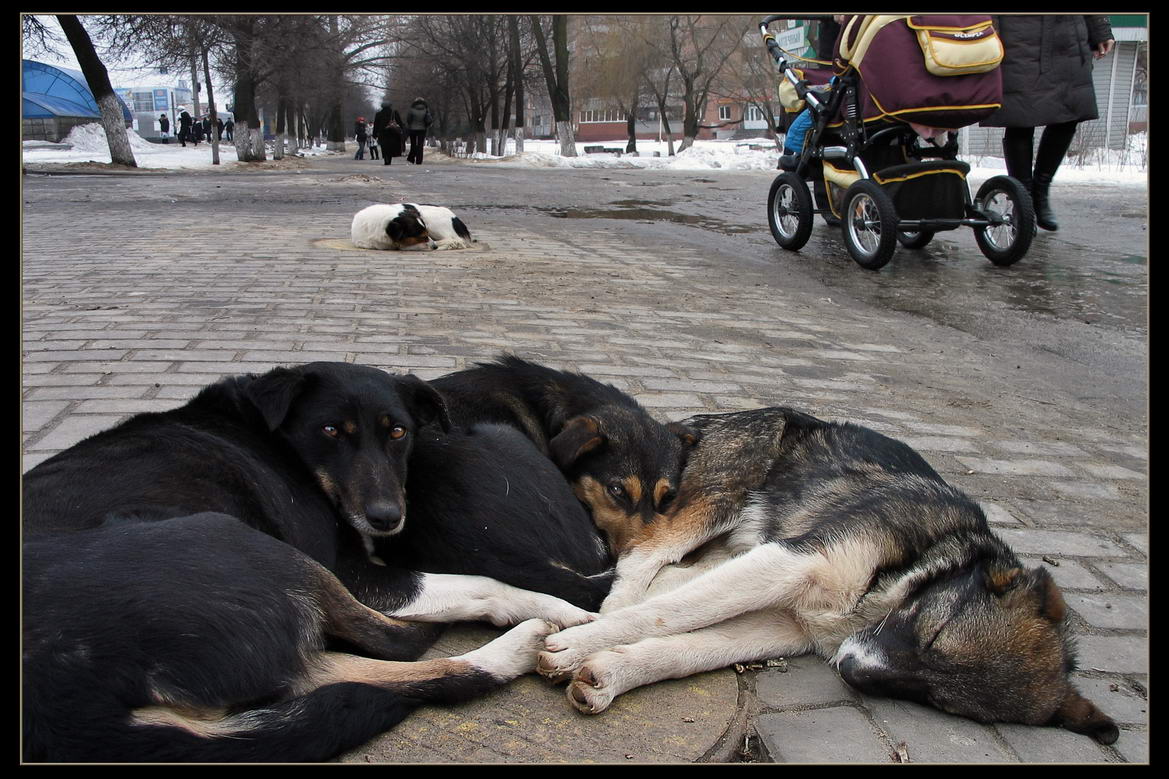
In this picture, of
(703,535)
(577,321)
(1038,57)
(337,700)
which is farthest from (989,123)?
(337,700)

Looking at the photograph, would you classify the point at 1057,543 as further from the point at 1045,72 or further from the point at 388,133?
the point at 388,133

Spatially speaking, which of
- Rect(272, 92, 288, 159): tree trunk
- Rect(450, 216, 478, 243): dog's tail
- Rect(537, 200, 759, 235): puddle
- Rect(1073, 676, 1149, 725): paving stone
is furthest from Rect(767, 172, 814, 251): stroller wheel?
Rect(272, 92, 288, 159): tree trunk

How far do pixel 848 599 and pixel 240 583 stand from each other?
1.96 metres

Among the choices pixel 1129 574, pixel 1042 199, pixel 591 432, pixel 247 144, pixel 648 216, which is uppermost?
pixel 247 144

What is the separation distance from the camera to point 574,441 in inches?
163

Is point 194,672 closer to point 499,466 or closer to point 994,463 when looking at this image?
point 499,466

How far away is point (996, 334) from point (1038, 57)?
5.10 m

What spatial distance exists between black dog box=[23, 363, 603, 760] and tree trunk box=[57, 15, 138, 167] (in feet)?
107

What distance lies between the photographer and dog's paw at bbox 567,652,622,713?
2.70 m

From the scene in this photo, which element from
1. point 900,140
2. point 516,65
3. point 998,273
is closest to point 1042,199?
point 998,273

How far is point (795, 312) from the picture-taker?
887 cm

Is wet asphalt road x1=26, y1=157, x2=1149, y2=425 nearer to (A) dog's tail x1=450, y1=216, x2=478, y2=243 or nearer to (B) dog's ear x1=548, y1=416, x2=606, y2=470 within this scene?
(A) dog's tail x1=450, y1=216, x2=478, y2=243

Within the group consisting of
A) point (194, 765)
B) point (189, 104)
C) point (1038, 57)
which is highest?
point (189, 104)

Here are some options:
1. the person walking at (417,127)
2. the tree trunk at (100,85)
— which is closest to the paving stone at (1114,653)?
the tree trunk at (100,85)
